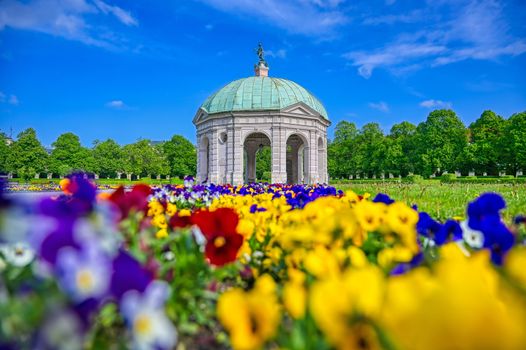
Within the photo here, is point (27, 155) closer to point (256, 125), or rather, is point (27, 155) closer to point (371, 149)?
point (256, 125)

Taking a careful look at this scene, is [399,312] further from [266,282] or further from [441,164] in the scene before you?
[441,164]

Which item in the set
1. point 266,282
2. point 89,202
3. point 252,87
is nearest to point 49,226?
point 89,202

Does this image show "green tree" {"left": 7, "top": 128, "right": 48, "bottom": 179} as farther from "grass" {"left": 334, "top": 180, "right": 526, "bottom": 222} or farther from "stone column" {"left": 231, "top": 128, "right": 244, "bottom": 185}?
"grass" {"left": 334, "top": 180, "right": 526, "bottom": 222}

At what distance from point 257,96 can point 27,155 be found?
43400 mm

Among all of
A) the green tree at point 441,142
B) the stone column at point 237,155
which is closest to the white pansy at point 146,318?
the stone column at point 237,155

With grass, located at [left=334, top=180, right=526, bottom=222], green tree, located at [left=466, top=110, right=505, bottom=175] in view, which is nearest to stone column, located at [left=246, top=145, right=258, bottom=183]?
grass, located at [left=334, top=180, right=526, bottom=222]

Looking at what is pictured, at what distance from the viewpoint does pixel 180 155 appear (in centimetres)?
6919

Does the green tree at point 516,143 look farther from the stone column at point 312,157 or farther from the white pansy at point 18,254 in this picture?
the white pansy at point 18,254

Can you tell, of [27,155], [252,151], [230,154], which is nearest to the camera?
[230,154]

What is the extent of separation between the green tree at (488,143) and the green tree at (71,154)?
5946cm

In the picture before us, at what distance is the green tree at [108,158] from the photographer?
65.3 metres

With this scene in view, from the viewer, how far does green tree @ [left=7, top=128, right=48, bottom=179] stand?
170 feet

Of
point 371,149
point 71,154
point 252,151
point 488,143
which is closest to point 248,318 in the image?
point 252,151

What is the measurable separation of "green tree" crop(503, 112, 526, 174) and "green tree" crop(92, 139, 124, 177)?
201ft
